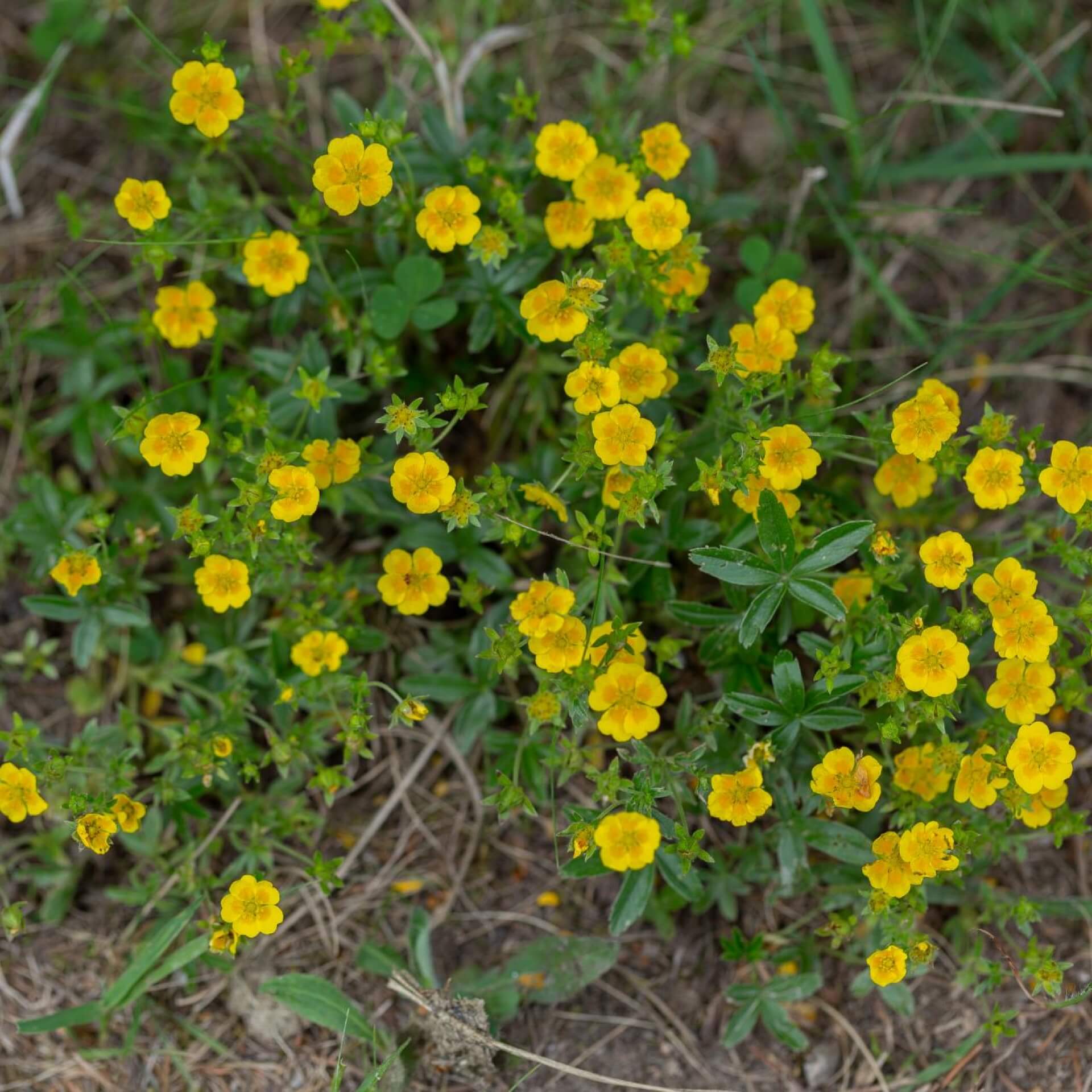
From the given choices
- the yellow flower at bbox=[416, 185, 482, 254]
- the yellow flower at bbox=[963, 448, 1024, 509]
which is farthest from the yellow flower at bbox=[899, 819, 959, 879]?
the yellow flower at bbox=[416, 185, 482, 254]

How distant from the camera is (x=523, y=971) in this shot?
3.21 meters

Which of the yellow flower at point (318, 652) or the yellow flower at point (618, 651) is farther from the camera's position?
the yellow flower at point (318, 652)

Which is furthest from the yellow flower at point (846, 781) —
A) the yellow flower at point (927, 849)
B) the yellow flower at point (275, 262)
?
the yellow flower at point (275, 262)

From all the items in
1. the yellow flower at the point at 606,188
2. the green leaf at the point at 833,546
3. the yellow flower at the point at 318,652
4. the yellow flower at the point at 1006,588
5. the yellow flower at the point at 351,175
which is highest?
the yellow flower at the point at 351,175

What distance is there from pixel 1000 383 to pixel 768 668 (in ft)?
5.20

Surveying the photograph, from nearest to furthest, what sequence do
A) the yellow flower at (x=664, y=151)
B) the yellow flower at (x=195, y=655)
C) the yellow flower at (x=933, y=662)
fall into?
the yellow flower at (x=933, y=662) → the yellow flower at (x=664, y=151) → the yellow flower at (x=195, y=655)

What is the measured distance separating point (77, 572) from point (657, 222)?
174 centimetres

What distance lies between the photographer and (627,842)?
271 cm

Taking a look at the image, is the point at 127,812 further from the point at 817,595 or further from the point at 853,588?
the point at 853,588

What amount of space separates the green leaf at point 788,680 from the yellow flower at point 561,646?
18.9 inches

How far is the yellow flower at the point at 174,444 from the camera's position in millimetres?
2924

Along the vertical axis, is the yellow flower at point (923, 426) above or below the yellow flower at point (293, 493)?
below

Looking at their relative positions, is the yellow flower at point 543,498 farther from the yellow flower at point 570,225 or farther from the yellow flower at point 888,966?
the yellow flower at point 888,966

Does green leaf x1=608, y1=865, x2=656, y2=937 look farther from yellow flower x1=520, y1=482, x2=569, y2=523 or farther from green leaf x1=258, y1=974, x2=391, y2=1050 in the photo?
yellow flower x1=520, y1=482, x2=569, y2=523
